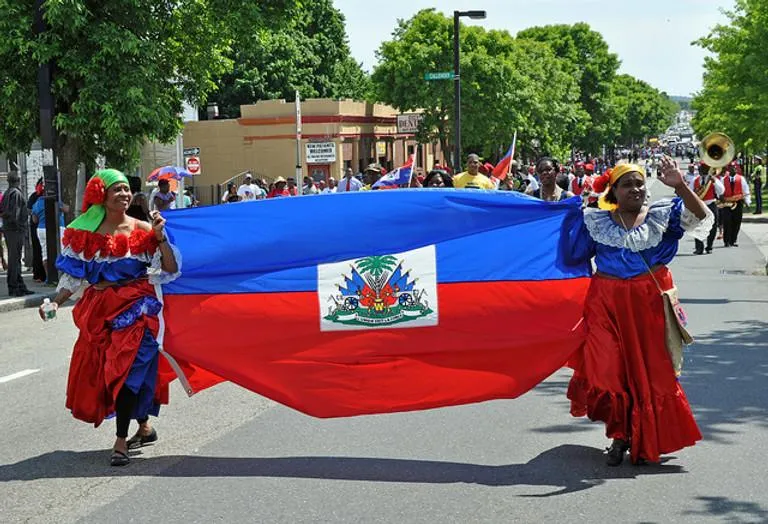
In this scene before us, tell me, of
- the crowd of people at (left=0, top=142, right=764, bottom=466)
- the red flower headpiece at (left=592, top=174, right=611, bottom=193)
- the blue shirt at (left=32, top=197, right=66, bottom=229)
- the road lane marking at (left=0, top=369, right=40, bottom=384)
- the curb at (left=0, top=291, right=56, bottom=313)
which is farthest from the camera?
the blue shirt at (left=32, top=197, right=66, bottom=229)

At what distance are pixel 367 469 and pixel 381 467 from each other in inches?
3.7

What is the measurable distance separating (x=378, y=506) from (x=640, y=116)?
499 ft

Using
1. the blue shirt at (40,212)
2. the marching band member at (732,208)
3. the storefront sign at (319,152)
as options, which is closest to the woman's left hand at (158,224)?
the blue shirt at (40,212)

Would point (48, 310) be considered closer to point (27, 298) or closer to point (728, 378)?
point (728, 378)

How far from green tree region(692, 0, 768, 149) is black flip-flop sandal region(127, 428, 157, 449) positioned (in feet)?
106

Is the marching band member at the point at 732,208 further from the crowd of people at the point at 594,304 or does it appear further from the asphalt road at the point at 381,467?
the crowd of people at the point at 594,304

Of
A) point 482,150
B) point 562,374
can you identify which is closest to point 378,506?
point 562,374

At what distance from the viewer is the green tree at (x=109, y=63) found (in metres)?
19.0

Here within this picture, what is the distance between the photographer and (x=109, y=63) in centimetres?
1944

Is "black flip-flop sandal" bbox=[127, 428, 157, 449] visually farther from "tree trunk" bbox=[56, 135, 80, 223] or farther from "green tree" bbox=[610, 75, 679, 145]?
"green tree" bbox=[610, 75, 679, 145]

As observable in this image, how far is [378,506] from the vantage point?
5980 mm

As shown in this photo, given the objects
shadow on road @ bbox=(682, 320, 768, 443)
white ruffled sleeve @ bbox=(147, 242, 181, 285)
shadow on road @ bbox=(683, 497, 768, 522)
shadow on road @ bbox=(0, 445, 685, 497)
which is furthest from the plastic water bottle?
shadow on road @ bbox=(682, 320, 768, 443)

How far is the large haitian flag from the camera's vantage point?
701 cm

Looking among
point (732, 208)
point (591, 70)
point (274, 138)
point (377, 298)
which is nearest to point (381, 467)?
point (377, 298)
